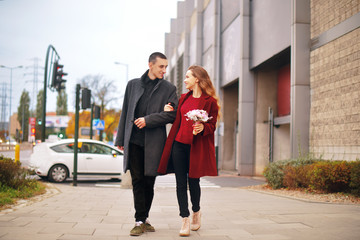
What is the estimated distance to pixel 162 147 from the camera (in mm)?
4883

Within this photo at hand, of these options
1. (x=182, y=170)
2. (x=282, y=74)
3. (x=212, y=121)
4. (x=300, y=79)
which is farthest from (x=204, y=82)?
(x=282, y=74)

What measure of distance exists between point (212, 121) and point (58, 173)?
1017 centimetres

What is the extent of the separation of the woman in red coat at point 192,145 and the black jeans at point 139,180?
274mm

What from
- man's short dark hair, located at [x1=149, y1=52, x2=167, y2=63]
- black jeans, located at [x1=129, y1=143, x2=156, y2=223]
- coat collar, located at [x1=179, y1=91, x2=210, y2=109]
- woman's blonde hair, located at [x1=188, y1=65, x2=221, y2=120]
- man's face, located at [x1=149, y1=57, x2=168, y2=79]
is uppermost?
man's short dark hair, located at [x1=149, y1=52, x2=167, y2=63]

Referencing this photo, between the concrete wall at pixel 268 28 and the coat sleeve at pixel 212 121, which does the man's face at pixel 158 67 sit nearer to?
the coat sleeve at pixel 212 121

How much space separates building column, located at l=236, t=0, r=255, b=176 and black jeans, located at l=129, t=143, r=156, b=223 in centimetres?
1484

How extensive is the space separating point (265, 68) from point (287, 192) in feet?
33.1

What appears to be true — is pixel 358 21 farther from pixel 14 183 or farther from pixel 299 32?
pixel 14 183

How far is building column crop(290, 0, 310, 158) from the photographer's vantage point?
43.3 feet

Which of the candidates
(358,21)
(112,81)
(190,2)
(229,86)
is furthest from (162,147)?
→ (112,81)

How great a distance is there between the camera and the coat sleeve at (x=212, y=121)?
473 centimetres

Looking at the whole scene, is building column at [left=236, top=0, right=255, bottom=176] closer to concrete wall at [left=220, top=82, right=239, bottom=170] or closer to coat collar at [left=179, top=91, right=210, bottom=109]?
concrete wall at [left=220, top=82, right=239, bottom=170]

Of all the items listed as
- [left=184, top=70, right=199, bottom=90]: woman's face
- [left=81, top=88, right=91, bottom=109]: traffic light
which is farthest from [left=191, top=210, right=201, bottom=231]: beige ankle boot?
[left=81, top=88, right=91, bottom=109]: traffic light

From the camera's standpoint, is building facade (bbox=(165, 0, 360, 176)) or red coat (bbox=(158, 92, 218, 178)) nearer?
red coat (bbox=(158, 92, 218, 178))
